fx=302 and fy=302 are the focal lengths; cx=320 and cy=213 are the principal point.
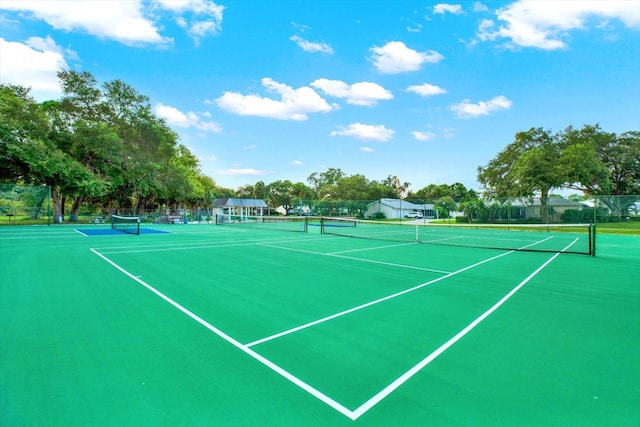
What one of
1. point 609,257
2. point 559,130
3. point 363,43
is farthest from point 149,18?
point 559,130

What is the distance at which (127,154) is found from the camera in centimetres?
3322

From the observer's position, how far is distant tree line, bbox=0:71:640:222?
87.3 ft

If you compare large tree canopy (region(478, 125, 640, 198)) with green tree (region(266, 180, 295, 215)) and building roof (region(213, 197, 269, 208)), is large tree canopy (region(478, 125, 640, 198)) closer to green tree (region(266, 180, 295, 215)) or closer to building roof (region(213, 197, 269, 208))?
building roof (region(213, 197, 269, 208))

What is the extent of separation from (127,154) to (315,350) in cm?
3739

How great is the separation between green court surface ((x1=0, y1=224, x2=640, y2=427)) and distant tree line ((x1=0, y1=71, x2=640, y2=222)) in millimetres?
24031

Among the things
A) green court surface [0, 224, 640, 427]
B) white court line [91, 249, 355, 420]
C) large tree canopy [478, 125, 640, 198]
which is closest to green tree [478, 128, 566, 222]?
large tree canopy [478, 125, 640, 198]

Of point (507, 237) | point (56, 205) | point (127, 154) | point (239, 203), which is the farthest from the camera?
point (239, 203)

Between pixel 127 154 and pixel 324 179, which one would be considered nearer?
pixel 127 154

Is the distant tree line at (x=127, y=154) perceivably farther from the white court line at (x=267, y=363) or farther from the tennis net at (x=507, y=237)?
the white court line at (x=267, y=363)

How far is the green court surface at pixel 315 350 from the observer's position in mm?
2363

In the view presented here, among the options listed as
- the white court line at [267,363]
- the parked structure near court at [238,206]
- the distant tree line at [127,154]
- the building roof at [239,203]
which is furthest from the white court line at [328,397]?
the building roof at [239,203]

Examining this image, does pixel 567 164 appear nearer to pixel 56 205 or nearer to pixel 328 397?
pixel 328 397

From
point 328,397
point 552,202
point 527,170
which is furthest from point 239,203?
point 328,397

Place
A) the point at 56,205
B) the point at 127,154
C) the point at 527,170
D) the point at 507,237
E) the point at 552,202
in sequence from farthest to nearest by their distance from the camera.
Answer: the point at 127,154 → the point at 527,170 → the point at 56,205 → the point at 552,202 → the point at 507,237
